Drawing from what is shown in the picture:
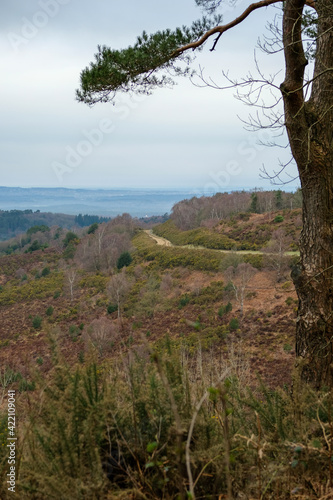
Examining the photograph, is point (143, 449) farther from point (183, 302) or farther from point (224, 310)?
point (183, 302)

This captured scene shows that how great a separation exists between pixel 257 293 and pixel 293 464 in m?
26.4

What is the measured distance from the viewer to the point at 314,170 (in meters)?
2.87

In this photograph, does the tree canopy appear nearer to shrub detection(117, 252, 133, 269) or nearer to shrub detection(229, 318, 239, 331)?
shrub detection(229, 318, 239, 331)

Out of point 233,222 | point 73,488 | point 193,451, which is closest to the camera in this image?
point 73,488

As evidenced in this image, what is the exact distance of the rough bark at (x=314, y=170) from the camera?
9.13 ft

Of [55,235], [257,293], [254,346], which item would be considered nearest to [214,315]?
[257,293]

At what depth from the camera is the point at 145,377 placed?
82.2 inches

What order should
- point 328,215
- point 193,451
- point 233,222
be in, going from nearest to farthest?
point 193,451 < point 328,215 < point 233,222

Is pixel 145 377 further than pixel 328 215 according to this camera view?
No

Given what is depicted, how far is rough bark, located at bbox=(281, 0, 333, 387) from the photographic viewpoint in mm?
2783

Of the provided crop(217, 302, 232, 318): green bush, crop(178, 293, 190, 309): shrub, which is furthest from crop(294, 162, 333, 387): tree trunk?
crop(178, 293, 190, 309): shrub

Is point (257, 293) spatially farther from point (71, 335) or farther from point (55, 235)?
point (55, 235)

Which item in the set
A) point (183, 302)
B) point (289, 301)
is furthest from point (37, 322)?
point (289, 301)

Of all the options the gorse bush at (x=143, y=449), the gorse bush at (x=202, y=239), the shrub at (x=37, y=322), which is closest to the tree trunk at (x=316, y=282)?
the gorse bush at (x=143, y=449)
